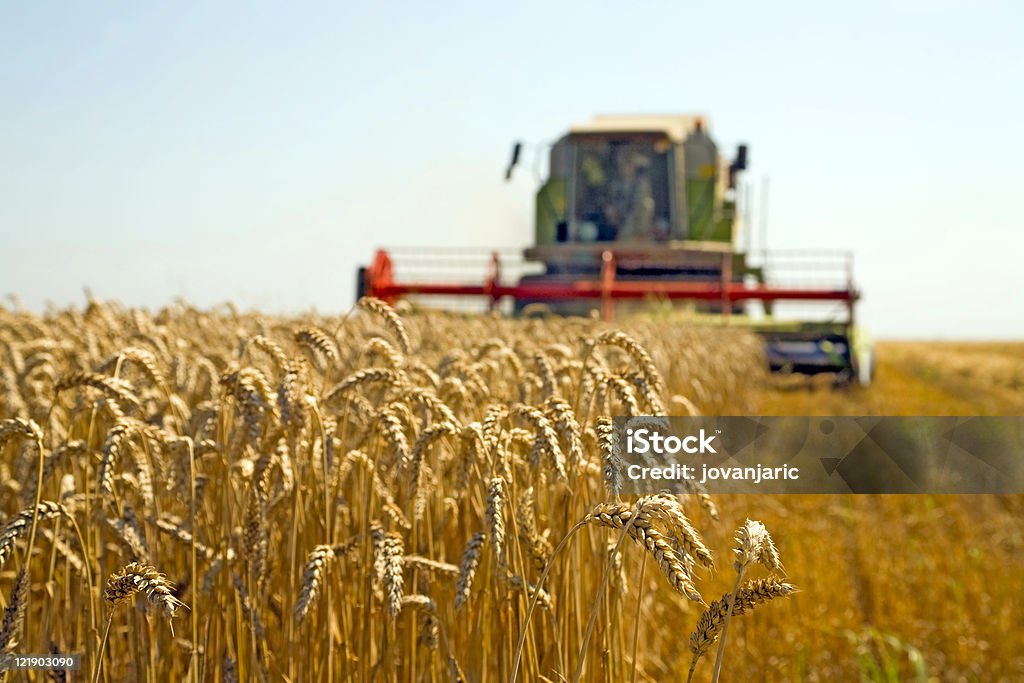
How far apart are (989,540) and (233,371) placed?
5249 mm

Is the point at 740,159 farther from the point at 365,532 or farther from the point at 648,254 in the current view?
the point at 365,532

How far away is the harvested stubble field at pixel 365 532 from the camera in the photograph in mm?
1832

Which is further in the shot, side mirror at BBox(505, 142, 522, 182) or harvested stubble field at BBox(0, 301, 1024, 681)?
side mirror at BBox(505, 142, 522, 182)

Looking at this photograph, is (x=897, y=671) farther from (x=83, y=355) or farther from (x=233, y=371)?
(x=83, y=355)

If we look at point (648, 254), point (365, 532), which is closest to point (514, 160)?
point (648, 254)

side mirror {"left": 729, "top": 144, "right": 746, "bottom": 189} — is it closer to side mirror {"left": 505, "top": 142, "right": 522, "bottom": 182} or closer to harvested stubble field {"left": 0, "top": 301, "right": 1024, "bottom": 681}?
side mirror {"left": 505, "top": 142, "right": 522, "bottom": 182}

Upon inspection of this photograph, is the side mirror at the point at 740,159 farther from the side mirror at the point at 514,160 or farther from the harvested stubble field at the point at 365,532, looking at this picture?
the harvested stubble field at the point at 365,532

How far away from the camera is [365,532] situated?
2.31 metres

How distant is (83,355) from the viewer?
436 centimetres

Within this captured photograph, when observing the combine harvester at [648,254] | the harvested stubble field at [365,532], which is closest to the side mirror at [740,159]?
the combine harvester at [648,254]

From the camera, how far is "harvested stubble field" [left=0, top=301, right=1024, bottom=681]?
6.01 ft

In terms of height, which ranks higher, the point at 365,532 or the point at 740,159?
the point at 740,159

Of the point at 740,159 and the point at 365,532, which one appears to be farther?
the point at 740,159

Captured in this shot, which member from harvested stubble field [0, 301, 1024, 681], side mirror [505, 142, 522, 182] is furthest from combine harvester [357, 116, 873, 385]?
harvested stubble field [0, 301, 1024, 681]
